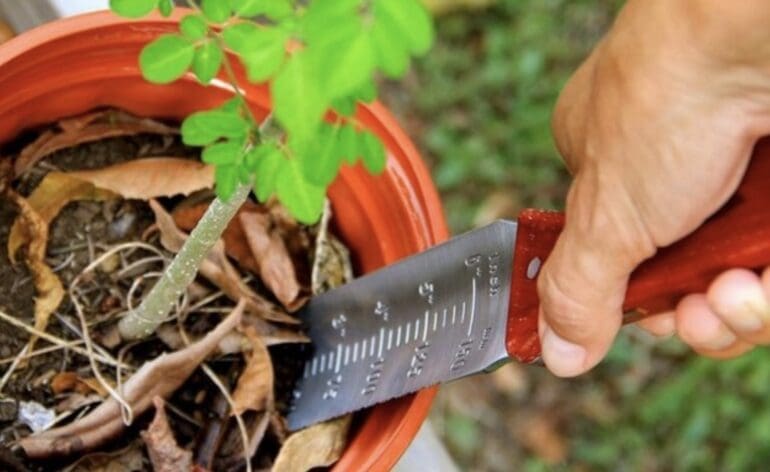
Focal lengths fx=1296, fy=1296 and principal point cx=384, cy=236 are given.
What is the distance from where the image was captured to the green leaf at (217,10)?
3.12 feet

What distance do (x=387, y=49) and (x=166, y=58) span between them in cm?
33

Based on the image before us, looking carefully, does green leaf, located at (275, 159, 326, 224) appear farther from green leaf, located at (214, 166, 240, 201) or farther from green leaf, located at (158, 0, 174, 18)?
green leaf, located at (158, 0, 174, 18)

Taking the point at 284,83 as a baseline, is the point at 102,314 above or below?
below

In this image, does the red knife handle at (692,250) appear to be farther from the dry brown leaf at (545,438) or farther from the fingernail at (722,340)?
the dry brown leaf at (545,438)

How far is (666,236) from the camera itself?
960 millimetres

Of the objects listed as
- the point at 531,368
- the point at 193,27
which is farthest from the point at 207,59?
the point at 531,368

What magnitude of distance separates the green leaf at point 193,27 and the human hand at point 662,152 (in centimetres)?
30

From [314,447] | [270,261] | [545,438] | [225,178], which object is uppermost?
[225,178]

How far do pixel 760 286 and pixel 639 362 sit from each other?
944 millimetres

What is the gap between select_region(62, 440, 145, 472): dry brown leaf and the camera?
120 centimetres

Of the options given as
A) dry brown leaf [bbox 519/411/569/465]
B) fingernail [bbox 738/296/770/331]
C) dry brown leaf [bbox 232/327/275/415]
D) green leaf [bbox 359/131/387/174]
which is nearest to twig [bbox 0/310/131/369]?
dry brown leaf [bbox 232/327/275/415]

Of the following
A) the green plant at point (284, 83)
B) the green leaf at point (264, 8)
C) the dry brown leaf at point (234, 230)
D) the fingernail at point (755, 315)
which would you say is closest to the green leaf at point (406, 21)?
the green plant at point (284, 83)

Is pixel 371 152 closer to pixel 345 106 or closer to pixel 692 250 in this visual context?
pixel 345 106

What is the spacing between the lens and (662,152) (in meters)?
0.94
